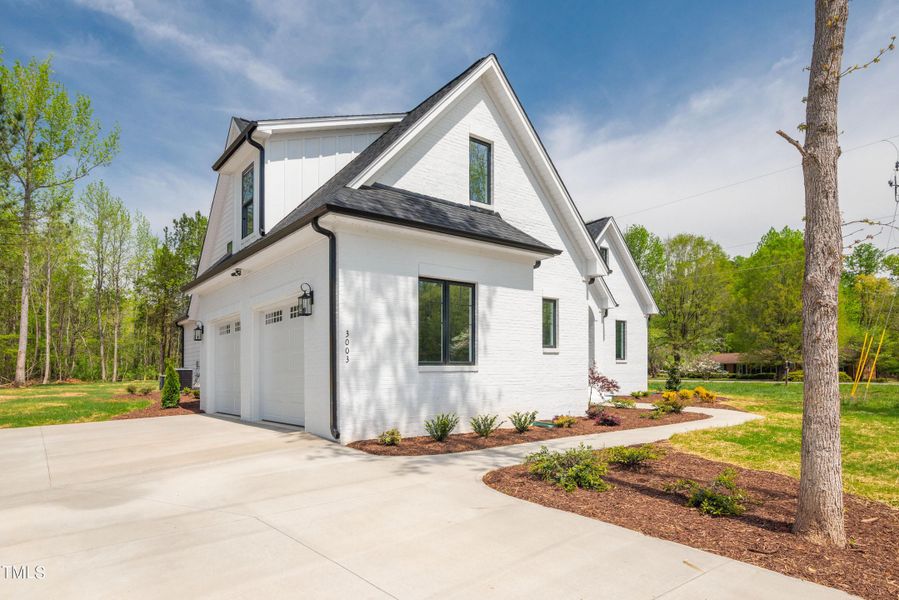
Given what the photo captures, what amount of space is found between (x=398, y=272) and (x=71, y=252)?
3427 cm

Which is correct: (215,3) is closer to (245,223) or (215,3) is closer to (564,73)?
(245,223)

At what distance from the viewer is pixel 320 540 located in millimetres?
3930

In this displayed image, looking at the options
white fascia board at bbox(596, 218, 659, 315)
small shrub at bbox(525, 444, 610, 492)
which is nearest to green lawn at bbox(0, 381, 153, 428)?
small shrub at bbox(525, 444, 610, 492)

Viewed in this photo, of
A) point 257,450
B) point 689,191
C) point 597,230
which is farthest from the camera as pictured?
point 689,191

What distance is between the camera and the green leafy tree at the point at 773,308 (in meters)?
29.7

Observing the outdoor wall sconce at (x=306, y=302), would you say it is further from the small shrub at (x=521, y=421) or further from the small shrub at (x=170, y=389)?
the small shrub at (x=170, y=389)

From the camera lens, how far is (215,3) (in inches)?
427

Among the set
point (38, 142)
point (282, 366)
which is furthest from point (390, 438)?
point (38, 142)

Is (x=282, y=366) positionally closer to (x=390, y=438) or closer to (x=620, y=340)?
(x=390, y=438)

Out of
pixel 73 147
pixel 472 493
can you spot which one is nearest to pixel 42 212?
pixel 73 147

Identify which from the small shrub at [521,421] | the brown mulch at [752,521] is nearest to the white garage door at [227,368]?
the small shrub at [521,421]

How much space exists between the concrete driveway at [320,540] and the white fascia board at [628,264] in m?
16.8

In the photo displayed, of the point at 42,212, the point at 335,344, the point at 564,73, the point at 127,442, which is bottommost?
the point at 127,442

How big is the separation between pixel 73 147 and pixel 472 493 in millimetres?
29012
